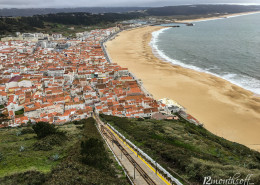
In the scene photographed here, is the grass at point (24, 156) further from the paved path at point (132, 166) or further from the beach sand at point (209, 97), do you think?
the beach sand at point (209, 97)

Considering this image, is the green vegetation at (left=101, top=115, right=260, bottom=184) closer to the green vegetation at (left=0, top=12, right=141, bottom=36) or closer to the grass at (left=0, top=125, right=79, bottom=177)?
the grass at (left=0, top=125, right=79, bottom=177)

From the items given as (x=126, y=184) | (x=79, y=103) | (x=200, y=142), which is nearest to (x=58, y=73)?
(x=79, y=103)

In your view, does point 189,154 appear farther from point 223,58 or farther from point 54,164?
point 223,58

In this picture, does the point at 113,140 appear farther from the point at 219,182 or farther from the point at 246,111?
the point at 246,111

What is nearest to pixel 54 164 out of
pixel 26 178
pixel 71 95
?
pixel 26 178

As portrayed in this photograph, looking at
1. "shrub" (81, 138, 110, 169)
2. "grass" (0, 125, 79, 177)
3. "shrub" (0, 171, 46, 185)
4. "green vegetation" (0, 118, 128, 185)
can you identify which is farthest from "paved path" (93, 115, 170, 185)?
"shrub" (0, 171, 46, 185)

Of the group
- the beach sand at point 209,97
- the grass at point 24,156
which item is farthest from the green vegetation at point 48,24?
the grass at point 24,156

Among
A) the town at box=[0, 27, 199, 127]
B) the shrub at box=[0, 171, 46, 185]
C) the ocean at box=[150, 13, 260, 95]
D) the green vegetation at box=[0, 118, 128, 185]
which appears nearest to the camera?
the shrub at box=[0, 171, 46, 185]
